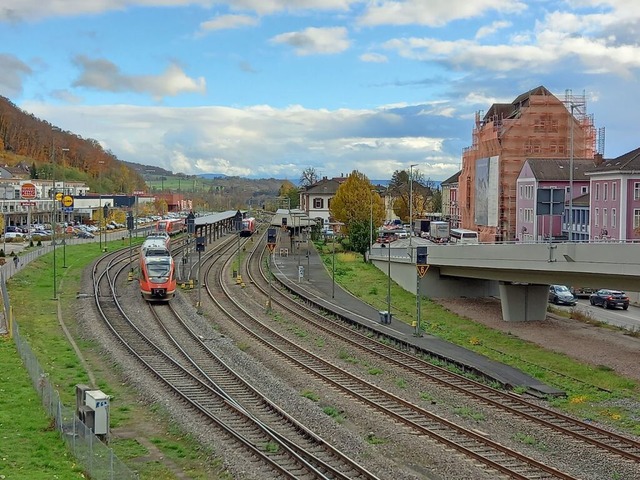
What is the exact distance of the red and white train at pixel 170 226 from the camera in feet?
323

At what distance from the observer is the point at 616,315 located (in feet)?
169

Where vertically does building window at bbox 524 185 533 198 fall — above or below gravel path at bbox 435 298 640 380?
above

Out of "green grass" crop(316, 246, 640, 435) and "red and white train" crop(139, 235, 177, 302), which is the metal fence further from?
"red and white train" crop(139, 235, 177, 302)

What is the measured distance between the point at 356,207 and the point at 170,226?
28235mm

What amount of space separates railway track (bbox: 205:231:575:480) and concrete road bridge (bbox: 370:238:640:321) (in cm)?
778

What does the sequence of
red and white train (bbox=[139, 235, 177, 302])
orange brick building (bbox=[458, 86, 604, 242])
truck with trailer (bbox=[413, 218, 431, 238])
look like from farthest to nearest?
truck with trailer (bbox=[413, 218, 431, 238])
orange brick building (bbox=[458, 86, 604, 242])
red and white train (bbox=[139, 235, 177, 302])

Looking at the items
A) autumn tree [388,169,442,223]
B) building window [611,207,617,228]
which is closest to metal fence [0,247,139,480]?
building window [611,207,617,228]

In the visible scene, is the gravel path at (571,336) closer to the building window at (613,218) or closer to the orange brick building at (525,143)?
the building window at (613,218)

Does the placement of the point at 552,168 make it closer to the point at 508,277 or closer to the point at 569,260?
the point at 508,277

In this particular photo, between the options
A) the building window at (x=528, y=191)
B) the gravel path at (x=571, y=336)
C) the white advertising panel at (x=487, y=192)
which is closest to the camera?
the gravel path at (x=571, y=336)

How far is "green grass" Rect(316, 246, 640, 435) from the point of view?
81.1 feet

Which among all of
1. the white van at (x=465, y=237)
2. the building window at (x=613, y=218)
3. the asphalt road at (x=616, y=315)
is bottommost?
the asphalt road at (x=616, y=315)

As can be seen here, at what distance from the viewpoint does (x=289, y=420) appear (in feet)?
72.2

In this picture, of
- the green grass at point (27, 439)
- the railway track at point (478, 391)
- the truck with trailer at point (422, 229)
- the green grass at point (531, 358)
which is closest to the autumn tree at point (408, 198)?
the truck with trailer at point (422, 229)
